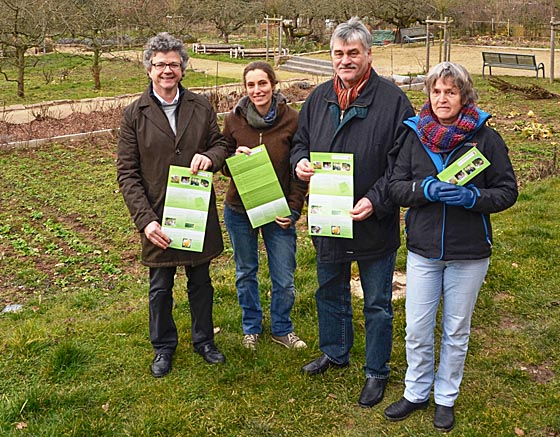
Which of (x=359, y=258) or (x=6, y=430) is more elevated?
(x=359, y=258)

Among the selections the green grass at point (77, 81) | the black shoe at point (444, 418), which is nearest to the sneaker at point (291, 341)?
the black shoe at point (444, 418)

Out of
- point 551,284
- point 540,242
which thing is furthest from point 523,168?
point 551,284

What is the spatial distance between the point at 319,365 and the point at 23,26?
1698 centimetres

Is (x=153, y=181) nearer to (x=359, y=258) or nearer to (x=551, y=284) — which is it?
(x=359, y=258)

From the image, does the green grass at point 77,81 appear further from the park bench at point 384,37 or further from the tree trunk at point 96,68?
the park bench at point 384,37

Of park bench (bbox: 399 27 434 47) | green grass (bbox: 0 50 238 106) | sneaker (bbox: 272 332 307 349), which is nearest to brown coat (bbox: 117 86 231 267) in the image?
sneaker (bbox: 272 332 307 349)

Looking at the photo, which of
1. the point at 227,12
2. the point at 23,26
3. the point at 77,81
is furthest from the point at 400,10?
the point at 23,26

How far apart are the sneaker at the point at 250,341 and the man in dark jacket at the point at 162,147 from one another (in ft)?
2.34

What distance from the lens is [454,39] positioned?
35.8 meters

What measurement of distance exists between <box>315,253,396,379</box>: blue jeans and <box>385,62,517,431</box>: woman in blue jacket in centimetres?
23

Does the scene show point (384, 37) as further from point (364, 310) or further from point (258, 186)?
point (364, 310)

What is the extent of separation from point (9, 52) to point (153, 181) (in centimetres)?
1799

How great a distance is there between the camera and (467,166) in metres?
3.16

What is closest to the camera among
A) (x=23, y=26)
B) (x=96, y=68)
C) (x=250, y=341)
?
(x=250, y=341)
